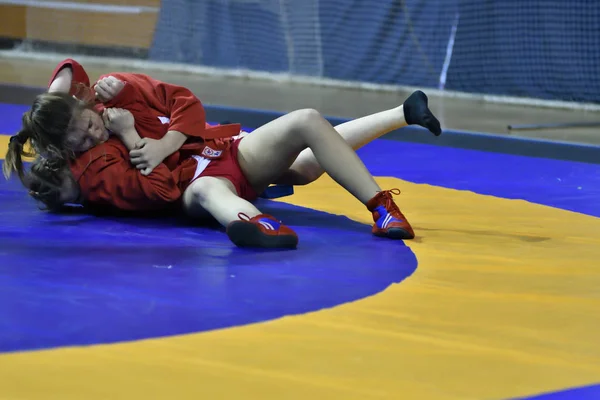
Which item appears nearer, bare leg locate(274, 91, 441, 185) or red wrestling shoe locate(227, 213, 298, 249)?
red wrestling shoe locate(227, 213, 298, 249)

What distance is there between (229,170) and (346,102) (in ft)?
12.1

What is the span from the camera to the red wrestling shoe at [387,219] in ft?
9.23

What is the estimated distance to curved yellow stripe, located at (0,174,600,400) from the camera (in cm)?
167

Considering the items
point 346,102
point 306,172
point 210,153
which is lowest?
point 346,102

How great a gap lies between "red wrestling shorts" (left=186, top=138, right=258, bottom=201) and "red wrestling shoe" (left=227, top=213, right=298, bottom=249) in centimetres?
37

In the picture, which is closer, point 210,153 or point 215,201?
point 215,201

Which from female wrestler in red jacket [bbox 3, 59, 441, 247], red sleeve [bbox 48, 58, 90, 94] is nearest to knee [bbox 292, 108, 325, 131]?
female wrestler in red jacket [bbox 3, 59, 441, 247]

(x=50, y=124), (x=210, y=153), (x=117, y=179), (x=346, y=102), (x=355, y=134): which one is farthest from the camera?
(x=346, y=102)

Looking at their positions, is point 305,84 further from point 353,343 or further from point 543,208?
point 353,343

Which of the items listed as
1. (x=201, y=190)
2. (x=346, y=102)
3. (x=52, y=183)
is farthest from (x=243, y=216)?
(x=346, y=102)

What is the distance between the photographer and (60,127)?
2.79 m

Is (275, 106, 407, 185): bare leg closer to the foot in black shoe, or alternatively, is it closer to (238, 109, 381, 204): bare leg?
the foot in black shoe

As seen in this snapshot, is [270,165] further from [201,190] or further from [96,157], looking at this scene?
[96,157]

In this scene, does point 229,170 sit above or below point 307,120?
below
